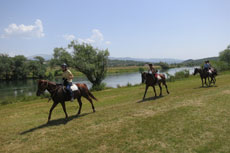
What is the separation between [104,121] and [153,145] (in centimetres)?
327

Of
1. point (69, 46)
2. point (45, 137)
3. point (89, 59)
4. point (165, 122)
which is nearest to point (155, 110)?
point (165, 122)

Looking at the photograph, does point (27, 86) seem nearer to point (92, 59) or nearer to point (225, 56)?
point (92, 59)

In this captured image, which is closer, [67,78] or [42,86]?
[42,86]

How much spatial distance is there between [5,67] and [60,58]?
5065cm

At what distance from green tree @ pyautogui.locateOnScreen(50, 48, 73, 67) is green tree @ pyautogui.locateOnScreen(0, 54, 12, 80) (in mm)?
48556

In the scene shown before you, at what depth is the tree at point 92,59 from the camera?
34772mm

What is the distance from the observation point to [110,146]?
570 centimetres

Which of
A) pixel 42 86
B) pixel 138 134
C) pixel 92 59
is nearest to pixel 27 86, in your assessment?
pixel 92 59

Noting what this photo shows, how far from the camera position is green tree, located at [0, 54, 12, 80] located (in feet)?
229

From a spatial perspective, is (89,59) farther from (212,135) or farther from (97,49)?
(212,135)

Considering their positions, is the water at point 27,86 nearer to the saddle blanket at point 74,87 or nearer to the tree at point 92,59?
the tree at point 92,59

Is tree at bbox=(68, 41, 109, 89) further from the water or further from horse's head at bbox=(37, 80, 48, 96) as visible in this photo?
horse's head at bbox=(37, 80, 48, 96)

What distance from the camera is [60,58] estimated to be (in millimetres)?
34094

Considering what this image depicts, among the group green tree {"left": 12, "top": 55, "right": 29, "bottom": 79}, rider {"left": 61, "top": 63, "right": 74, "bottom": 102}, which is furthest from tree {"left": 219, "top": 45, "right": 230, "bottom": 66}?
green tree {"left": 12, "top": 55, "right": 29, "bottom": 79}
